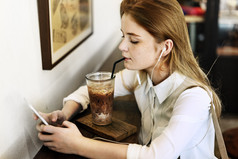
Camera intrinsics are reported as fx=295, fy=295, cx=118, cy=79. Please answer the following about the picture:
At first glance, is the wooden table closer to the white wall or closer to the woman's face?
the white wall

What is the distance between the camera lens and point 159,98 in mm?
1158

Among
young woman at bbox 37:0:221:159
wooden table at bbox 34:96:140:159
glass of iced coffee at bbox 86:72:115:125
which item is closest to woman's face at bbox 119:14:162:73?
young woman at bbox 37:0:221:159

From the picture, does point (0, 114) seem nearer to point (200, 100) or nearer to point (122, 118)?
point (122, 118)

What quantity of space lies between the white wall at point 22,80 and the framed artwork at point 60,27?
3cm

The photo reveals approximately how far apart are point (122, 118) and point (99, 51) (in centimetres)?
94

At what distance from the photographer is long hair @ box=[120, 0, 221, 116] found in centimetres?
103

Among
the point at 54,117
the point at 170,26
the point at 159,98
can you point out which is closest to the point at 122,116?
the point at 159,98

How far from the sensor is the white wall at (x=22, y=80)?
889 millimetres

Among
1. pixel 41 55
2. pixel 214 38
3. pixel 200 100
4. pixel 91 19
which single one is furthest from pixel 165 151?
pixel 214 38

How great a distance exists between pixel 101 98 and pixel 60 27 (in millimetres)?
402

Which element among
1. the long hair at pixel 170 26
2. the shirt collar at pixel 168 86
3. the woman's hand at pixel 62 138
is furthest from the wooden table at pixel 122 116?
the long hair at pixel 170 26

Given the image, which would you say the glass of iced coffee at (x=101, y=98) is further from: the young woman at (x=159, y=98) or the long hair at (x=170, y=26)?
the long hair at (x=170, y=26)

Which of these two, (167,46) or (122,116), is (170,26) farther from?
(122,116)

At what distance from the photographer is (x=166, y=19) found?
3.42 ft
